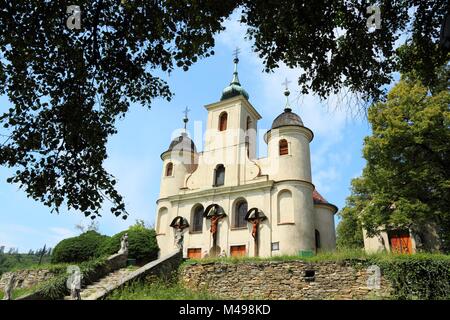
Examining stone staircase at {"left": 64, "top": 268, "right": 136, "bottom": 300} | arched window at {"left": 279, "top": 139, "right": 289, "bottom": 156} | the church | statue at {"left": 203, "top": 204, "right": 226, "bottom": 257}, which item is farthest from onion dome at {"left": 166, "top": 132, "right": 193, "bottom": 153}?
stone staircase at {"left": 64, "top": 268, "right": 136, "bottom": 300}

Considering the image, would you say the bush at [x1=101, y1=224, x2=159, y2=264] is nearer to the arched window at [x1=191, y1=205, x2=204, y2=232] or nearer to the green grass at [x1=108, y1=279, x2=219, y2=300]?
the arched window at [x1=191, y1=205, x2=204, y2=232]

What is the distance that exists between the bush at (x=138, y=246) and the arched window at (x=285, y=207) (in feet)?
28.6

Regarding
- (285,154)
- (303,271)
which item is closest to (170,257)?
(303,271)

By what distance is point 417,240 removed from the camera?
70.1 ft

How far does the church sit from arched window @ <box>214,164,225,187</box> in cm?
8

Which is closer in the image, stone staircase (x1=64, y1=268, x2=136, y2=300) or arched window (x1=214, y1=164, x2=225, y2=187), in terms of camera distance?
stone staircase (x1=64, y1=268, x2=136, y2=300)

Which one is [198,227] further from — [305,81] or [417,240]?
[305,81]

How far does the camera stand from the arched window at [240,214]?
25.0m

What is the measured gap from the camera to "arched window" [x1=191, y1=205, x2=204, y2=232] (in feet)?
86.7

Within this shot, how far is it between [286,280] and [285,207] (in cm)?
1095

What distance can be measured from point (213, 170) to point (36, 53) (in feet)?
70.1

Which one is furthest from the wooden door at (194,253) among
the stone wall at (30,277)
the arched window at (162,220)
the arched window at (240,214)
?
the stone wall at (30,277)

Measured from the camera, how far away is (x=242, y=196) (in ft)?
83.4

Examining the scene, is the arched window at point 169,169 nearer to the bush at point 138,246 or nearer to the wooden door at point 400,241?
the bush at point 138,246
